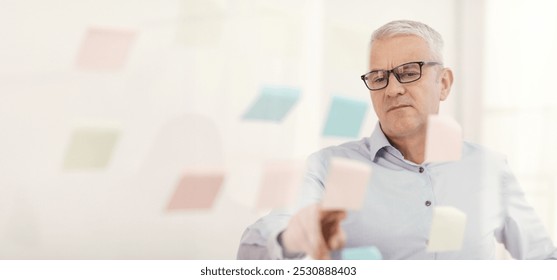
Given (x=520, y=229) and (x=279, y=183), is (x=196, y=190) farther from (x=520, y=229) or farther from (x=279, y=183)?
(x=520, y=229)

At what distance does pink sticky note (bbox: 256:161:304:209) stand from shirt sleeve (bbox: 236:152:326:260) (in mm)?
13

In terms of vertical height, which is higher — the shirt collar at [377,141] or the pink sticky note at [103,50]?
the pink sticky note at [103,50]

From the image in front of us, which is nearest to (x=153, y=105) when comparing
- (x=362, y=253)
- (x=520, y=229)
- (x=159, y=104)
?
(x=159, y=104)

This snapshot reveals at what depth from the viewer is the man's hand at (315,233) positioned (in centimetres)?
111

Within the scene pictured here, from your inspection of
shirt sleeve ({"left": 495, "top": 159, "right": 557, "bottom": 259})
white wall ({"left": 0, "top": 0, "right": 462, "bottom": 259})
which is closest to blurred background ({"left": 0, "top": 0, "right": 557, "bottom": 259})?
white wall ({"left": 0, "top": 0, "right": 462, "bottom": 259})

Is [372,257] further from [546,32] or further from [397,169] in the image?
[546,32]

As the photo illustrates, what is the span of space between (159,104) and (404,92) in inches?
18.1

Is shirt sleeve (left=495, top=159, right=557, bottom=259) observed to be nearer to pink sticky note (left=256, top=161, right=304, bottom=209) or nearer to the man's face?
the man's face

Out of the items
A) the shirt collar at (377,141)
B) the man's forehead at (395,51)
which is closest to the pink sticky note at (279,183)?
the shirt collar at (377,141)

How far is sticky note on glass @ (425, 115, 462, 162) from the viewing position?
1161 mm

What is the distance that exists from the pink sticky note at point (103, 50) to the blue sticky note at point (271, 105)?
25cm

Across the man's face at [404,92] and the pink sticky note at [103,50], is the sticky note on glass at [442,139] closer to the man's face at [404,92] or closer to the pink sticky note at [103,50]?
the man's face at [404,92]

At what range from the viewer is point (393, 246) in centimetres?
115

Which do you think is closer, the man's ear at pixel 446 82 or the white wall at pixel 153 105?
the white wall at pixel 153 105
